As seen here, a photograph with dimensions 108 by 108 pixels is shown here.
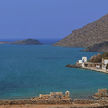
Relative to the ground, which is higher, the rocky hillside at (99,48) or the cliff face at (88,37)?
the cliff face at (88,37)

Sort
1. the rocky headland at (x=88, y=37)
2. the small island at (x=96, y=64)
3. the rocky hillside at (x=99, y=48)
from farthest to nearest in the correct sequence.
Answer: the rocky headland at (x=88, y=37)
the rocky hillside at (x=99, y=48)
the small island at (x=96, y=64)

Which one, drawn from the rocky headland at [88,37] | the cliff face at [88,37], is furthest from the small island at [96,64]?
the cliff face at [88,37]

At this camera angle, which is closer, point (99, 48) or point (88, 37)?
point (99, 48)

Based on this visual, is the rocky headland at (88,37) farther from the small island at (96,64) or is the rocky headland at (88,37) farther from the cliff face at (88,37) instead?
the small island at (96,64)

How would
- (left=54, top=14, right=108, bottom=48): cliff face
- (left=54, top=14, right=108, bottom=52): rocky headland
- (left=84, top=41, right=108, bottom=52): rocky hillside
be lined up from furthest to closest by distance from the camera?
(left=54, top=14, right=108, bottom=48): cliff face, (left=54, top=14, right=108, bottom=52): rocky headland, (left=84, top=41, right=108, bottom=52): rocky hillside

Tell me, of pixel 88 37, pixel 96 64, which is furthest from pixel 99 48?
pixel 88 37

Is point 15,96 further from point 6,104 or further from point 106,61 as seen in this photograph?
point 106,61

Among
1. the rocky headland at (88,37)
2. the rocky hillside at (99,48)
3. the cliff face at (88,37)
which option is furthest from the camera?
the cliff face at (88,37)

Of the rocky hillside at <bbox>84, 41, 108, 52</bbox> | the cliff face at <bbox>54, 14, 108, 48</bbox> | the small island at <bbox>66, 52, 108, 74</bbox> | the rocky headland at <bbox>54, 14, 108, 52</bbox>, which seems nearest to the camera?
the small island at <bbox>66, 52, 108, 74</bbox>

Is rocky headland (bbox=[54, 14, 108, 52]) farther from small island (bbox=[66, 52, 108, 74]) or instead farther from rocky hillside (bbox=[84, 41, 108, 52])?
small island (bbox=[66, 52, 108, 74])

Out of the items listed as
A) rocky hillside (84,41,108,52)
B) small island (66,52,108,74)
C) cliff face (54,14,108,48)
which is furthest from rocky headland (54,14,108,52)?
small island (66,52,108,74)

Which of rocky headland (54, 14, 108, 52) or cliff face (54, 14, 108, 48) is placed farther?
cliff face (54, 14, 108, 48)

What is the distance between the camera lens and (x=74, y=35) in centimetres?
19825

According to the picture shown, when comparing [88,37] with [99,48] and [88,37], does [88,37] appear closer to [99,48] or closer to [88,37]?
[88,37]
